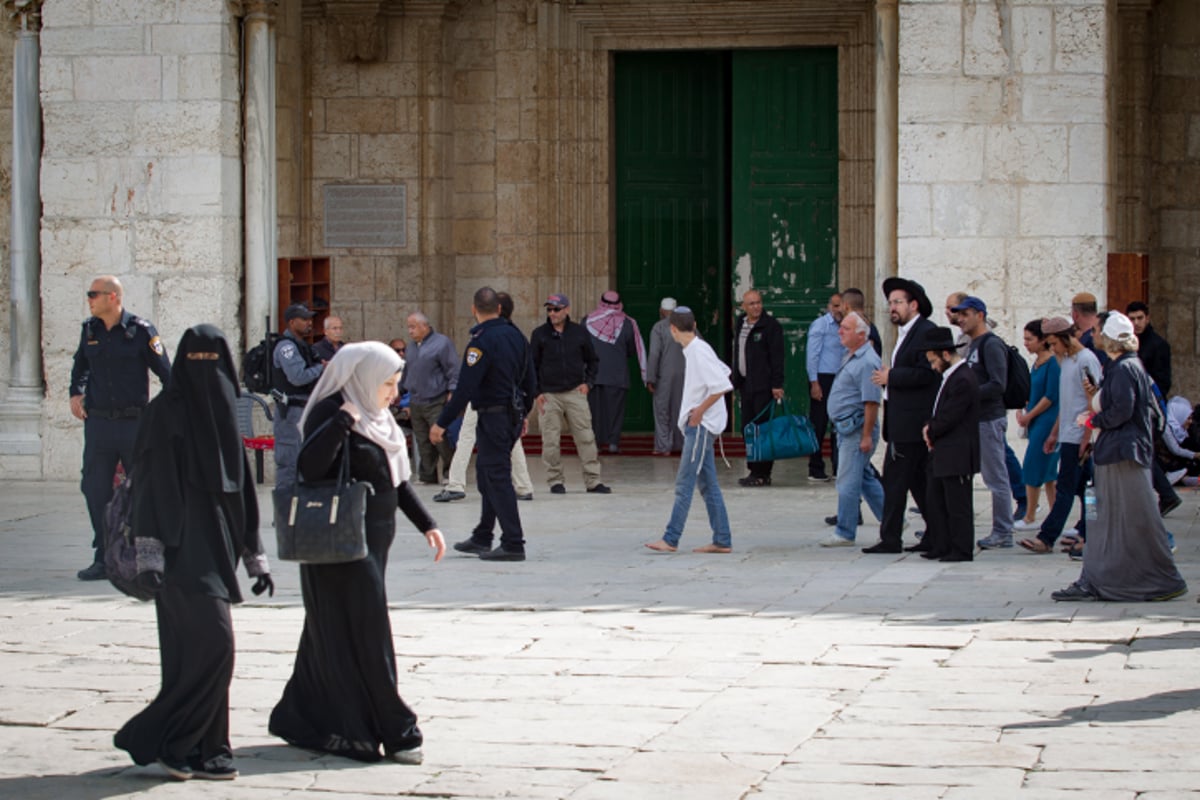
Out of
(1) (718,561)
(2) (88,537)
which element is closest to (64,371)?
(2) (88,537)

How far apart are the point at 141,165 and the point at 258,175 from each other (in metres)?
0.95

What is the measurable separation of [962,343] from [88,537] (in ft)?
19.2

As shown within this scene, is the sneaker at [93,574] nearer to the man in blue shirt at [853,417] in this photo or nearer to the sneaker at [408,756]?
the man in blue shirt at [853,417]

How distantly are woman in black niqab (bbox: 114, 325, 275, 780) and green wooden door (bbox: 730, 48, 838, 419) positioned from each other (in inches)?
477

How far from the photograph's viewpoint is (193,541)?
6.55 meters

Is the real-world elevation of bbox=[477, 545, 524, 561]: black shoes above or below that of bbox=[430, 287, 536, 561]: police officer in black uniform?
below

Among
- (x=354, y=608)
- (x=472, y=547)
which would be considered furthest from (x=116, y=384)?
(x=354, y=608)

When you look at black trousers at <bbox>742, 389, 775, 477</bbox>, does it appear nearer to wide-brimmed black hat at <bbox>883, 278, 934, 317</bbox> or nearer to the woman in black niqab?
wide-brimmed black hat at <bbox>883, 278, 934, 317</bbox>

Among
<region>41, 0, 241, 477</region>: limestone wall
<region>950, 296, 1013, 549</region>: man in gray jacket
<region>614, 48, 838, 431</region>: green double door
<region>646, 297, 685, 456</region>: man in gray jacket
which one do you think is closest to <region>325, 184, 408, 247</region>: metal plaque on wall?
<region>614, 48, 838, 431</region>: green double door

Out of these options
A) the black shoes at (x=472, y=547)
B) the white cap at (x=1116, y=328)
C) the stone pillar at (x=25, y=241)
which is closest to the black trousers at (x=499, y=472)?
the black shoes at (x=472, y=547)

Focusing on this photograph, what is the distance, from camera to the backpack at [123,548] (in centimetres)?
653

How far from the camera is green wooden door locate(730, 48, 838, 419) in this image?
60.3 ft

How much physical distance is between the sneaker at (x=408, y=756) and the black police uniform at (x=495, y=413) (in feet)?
15.9

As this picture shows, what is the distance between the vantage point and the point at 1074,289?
1502cm
